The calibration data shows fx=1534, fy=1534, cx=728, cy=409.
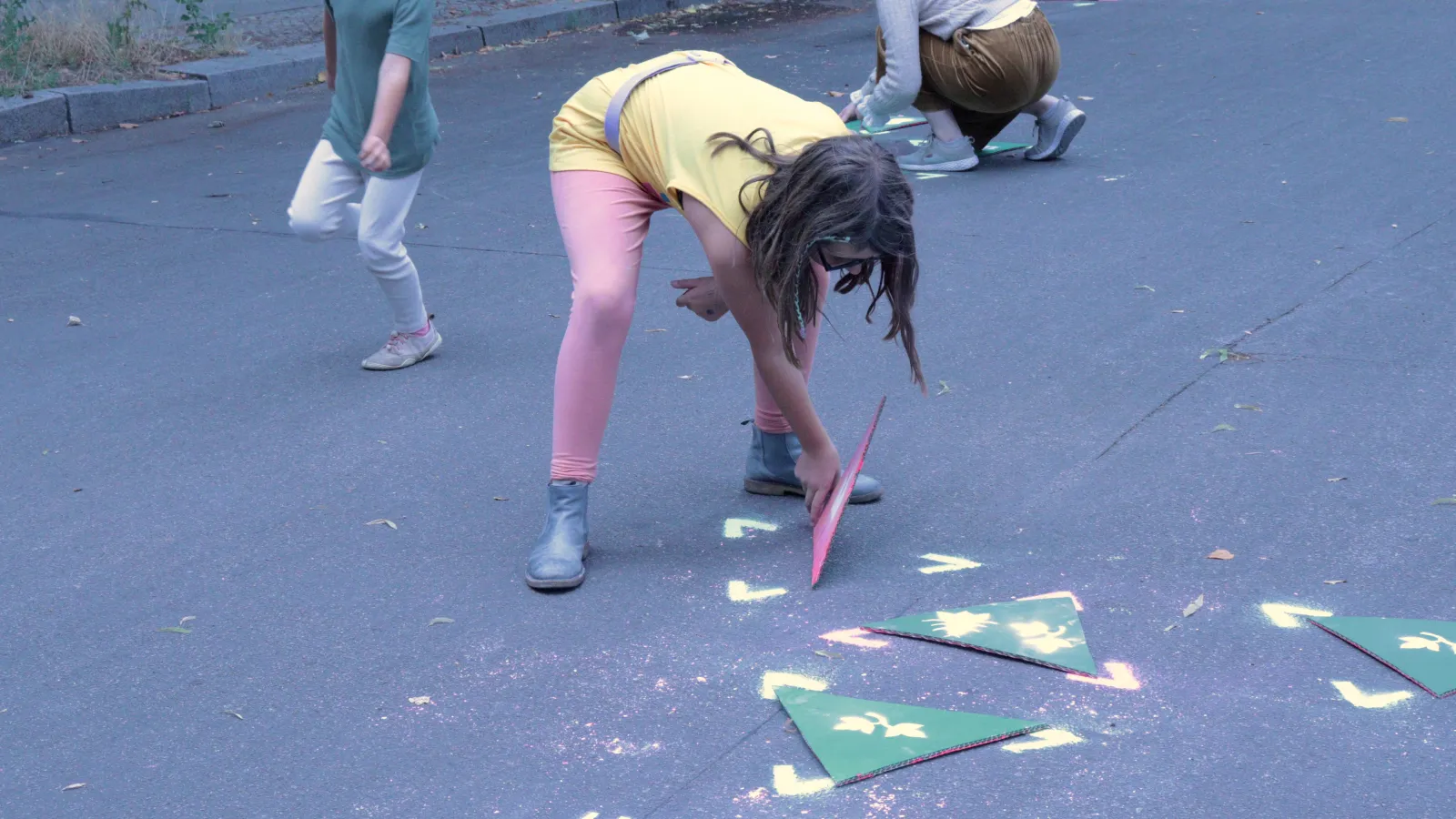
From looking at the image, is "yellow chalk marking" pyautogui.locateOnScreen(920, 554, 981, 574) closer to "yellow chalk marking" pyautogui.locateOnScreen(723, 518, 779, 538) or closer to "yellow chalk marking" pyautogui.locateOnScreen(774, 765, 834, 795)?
"yellow chalk marking" pyautogui.locateOnScreen(723, 518, 779, 538)

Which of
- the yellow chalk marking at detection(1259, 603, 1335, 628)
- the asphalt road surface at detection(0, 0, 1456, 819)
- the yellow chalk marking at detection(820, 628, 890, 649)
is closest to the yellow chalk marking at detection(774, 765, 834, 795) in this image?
Result: the asphalt road surface at detection(0, 0, 1456, 819)

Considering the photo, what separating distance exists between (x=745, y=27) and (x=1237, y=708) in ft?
33.6

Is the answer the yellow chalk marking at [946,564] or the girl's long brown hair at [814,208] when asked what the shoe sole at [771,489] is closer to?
the yellow chalk marking at [946,564]

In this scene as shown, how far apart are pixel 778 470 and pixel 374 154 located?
1.51 meters

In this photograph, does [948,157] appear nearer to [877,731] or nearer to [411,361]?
[411,361]

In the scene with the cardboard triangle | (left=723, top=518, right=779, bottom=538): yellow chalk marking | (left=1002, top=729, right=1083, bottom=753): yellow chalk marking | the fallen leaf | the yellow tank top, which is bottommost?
(left=723, top=518, right=779, bottom=538): yellow chalk marking

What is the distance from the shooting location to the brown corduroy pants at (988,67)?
23.1 feet

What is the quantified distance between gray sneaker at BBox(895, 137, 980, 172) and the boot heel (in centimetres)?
387

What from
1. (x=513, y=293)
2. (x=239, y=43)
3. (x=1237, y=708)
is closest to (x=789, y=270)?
(x=1237, y=708)

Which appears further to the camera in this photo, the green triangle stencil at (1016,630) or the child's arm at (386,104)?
the child's arm at (386,104)

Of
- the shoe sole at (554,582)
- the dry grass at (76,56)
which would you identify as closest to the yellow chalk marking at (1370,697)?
the shoe sole at (554,582)

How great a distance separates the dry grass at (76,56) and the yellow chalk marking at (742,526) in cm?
675

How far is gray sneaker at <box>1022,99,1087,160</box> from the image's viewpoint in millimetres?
7367

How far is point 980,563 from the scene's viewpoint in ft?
11.3
